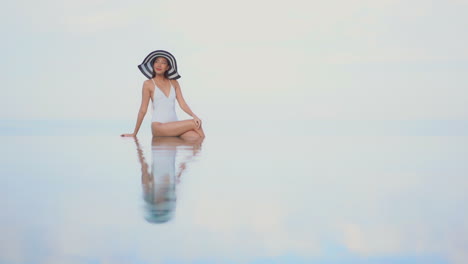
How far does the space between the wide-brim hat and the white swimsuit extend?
8.4 inches

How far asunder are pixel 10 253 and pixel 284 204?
1.77 meters

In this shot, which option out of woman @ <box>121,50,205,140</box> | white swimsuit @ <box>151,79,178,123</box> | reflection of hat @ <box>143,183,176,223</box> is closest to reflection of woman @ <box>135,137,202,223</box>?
reflection of hat @ <box>143,183,176,223</box>

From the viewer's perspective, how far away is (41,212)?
357 centimetres

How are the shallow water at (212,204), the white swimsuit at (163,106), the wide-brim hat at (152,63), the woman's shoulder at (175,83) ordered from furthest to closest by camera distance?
the woman's shoulder at (175,83) < the white swimsuit at (163,106) < the wide-brim hat at (152,63) < the shallow water at (212,204)

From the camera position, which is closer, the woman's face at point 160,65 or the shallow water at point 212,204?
the shallow water at point 212,204

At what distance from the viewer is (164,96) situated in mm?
10219

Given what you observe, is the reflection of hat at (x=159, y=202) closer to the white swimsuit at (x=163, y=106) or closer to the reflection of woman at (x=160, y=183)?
the reflection of woman at (x=160, y=183)

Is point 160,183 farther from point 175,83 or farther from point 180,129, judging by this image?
point 175,83

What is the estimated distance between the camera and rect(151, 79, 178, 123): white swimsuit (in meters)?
10.2

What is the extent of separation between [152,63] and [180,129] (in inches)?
49.8

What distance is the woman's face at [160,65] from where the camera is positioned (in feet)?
33.0

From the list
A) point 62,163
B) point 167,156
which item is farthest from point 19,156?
point 167,156

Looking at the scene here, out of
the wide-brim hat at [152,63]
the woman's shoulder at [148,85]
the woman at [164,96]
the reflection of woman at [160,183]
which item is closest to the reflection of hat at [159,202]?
the reflection of woman at [160,183]

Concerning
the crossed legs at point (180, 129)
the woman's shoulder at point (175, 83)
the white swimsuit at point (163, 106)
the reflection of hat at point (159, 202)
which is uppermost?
the woman's shoulder at point (175, 83)
